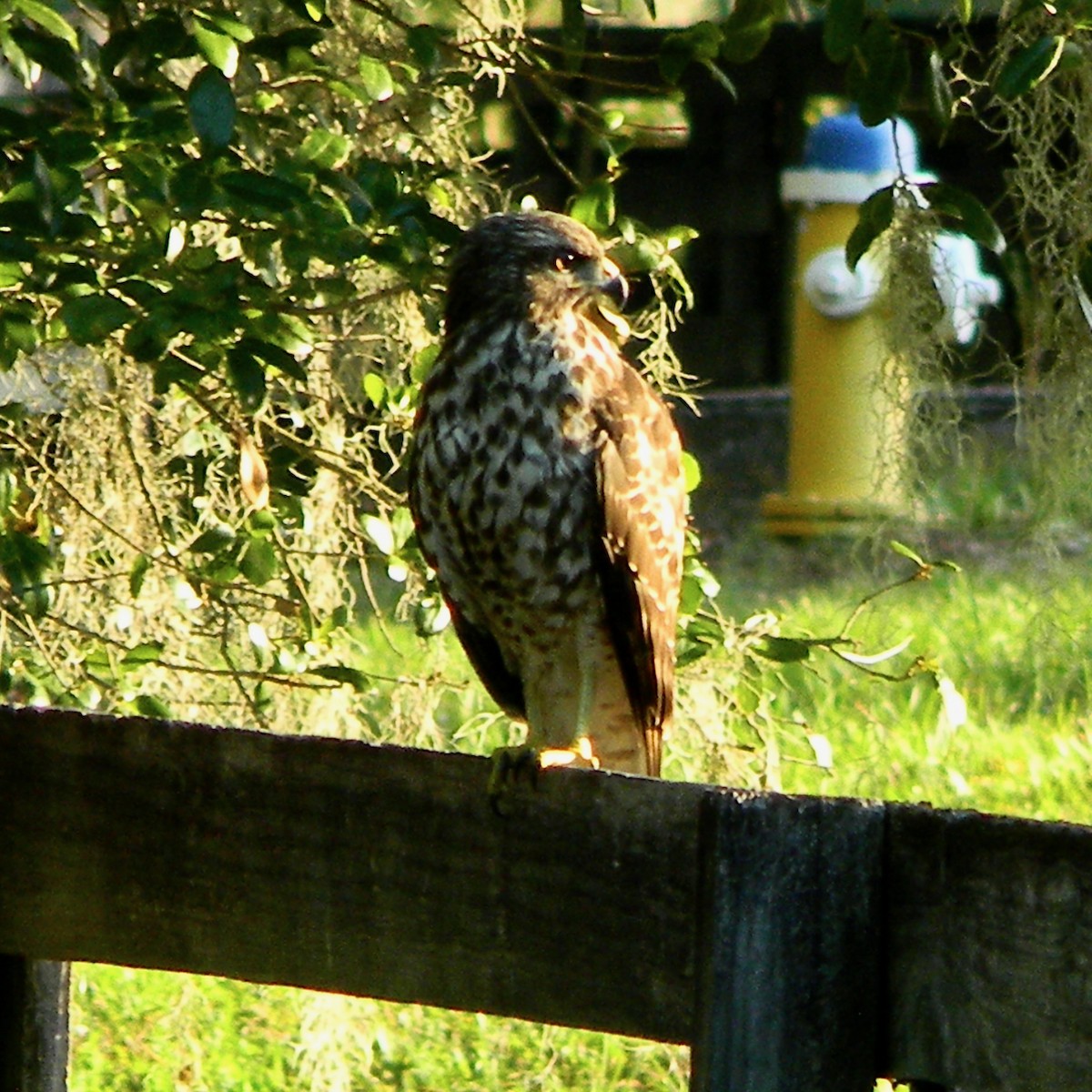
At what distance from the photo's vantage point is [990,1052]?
1328 mm

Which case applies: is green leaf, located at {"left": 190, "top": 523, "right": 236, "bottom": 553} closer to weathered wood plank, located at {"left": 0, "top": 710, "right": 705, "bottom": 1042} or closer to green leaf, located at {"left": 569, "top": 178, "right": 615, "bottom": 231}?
green leaf, located at {"left": 569, "top": 178, "right": 615, "bottom": 231}

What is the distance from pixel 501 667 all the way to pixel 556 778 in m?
1.70

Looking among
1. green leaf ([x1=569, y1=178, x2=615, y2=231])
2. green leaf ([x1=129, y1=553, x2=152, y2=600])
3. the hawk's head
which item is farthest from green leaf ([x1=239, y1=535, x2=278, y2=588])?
green leaf ([x1=569, y1=178, x2=615, y2=231])

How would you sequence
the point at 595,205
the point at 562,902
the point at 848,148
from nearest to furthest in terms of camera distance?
the point at 562,902, the point at 595,205, the point at 848,148

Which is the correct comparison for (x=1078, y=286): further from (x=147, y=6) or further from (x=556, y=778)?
(x=147, y=6)

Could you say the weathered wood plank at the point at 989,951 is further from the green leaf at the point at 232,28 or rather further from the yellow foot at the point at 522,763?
the green leaf at the point at 232,28

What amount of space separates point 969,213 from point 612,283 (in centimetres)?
78

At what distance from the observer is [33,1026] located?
5.92ft

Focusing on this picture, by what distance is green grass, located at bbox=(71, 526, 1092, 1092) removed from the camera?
3.44 metres

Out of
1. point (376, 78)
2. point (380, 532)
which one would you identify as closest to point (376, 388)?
point (380, 532)

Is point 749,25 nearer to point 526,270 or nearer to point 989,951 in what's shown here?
point 526,270

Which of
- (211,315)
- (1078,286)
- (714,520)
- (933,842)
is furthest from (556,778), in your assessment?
(714,520)

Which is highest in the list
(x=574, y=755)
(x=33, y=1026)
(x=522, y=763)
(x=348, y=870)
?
(x=574, y=755)

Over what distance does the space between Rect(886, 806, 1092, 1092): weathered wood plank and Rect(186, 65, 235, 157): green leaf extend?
113cm
